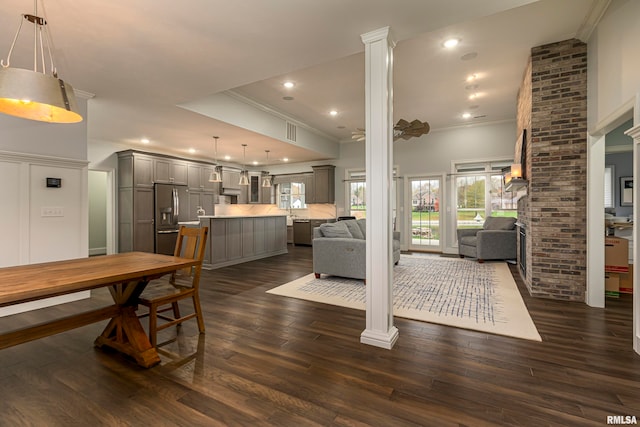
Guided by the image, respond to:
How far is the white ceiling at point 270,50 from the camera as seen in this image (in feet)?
7.51

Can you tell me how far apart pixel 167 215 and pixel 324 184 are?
4.27 m

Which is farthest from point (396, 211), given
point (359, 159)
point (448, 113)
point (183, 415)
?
point (183, 415)

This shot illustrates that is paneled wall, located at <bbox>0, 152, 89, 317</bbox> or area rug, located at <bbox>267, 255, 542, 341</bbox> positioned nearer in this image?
area rug, located at <bbox>267, 255, 542, 341</bbox>

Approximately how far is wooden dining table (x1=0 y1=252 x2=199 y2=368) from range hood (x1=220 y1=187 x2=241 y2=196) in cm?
622

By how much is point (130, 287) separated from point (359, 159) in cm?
703

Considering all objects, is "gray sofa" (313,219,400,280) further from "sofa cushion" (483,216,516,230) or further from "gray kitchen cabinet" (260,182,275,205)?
"gray kitchen cabinet" (260,182,275,205)

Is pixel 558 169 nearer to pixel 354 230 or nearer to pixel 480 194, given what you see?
pixel 354 230

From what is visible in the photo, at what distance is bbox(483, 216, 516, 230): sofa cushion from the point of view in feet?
19.7

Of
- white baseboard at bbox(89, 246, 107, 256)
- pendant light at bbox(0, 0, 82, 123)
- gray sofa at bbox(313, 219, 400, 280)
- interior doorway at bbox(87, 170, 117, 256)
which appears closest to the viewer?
pendant light at bbox(0, 0, 82, 123)

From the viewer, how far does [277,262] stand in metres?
6.23

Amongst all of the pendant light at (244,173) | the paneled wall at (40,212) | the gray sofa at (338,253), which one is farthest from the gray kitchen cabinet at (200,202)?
the gray sofa at (338,253)

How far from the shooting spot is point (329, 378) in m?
1.97

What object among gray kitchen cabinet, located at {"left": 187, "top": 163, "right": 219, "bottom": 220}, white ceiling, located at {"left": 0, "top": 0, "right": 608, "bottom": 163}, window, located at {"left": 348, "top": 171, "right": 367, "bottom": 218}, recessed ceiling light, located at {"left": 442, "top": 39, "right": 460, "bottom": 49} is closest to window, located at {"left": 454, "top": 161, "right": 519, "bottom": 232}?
white ceiling, located at {"left": 0, "top": 0, "right": 608, "bottom": 163}

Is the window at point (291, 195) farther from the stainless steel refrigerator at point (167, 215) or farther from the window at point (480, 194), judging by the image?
the window at point (480, 194)
